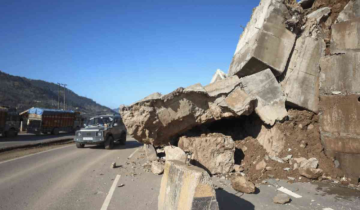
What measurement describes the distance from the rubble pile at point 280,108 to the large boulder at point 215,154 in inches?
1.1

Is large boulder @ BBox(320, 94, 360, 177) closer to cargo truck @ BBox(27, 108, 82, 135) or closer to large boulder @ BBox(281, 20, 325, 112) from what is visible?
large boulder @ BBox(281, 20, 325, 112)

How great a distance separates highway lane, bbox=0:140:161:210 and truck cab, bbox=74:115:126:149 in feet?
10.7

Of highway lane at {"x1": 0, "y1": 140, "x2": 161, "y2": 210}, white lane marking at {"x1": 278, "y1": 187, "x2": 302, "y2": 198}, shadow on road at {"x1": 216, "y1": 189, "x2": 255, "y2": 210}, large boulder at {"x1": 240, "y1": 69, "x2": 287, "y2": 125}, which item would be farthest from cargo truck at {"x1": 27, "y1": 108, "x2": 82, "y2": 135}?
white lane marking at {"x1": 278, "y1": 187, "x2": 302, "y2": 198}

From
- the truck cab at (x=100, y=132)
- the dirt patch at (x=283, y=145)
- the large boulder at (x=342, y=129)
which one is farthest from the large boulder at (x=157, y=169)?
the truck cab at (x=100, y=132)

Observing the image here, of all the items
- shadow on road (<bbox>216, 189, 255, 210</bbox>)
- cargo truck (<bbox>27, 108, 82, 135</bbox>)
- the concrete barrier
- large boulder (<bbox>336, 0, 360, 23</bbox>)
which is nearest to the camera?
the concrete barrier

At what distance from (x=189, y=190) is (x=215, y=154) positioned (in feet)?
11.6

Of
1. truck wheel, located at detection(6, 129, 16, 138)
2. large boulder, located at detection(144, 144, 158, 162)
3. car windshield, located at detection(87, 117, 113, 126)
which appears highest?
car windshield, located at detection(87, 117, 113, 126)

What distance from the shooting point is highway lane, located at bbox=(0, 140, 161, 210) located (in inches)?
168

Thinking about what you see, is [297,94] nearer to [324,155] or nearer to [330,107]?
[330,107]

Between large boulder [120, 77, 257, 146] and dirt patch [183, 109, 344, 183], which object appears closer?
dirt patch [183, 109, 344, 183]

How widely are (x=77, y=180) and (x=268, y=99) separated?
6.22 meters

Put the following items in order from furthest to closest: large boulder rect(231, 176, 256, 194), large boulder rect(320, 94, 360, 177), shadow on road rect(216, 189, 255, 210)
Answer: large boulder rect(320, 94, 360, 177) → large boulder rect(231, 176, 256, 194) → shadow on road rect(216, 189, 255, 210)

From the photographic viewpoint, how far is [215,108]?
6.54 metres

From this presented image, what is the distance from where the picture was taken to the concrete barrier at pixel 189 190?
2.67 metres
